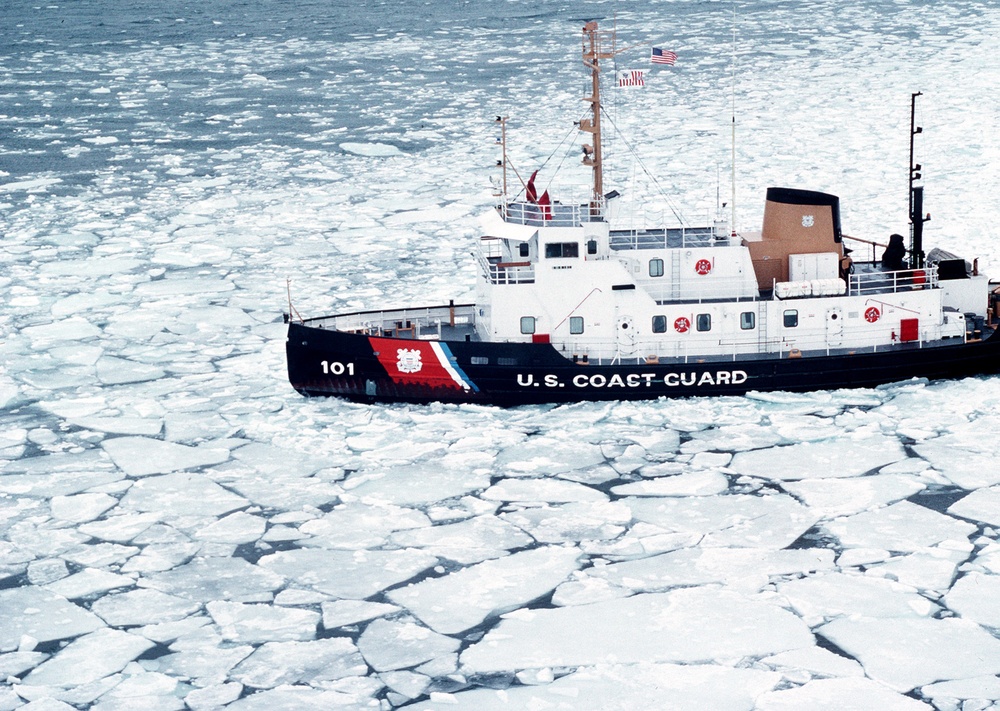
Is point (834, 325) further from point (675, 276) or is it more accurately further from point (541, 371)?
point (541, 371)

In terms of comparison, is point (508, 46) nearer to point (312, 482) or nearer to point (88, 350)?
point (88, 350)

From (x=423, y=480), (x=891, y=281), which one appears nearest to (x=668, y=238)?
(x=891, y=281)

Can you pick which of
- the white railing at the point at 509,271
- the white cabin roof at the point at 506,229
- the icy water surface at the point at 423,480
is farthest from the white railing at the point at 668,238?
the icy water surface at the point at 423,480

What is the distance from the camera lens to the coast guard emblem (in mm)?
18609

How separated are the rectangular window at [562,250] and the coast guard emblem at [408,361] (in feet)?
7.27

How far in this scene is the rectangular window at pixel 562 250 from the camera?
61.0 ft

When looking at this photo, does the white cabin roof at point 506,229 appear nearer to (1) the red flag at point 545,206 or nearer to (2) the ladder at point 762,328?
(1) the red flag at point 545,206

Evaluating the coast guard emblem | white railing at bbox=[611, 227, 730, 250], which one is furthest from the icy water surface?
white railing at bbox=[611, 227, 730, 250]

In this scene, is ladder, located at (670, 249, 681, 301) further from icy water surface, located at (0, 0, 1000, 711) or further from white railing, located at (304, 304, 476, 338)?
white railing, located at (304, 304, 476, 338)

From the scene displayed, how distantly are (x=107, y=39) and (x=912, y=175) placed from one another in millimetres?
34229

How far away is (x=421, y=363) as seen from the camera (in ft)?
61.2

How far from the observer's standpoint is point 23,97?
39.2m

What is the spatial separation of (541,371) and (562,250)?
1.66 m

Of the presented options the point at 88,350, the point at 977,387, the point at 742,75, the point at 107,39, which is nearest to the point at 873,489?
the point at 977,387
